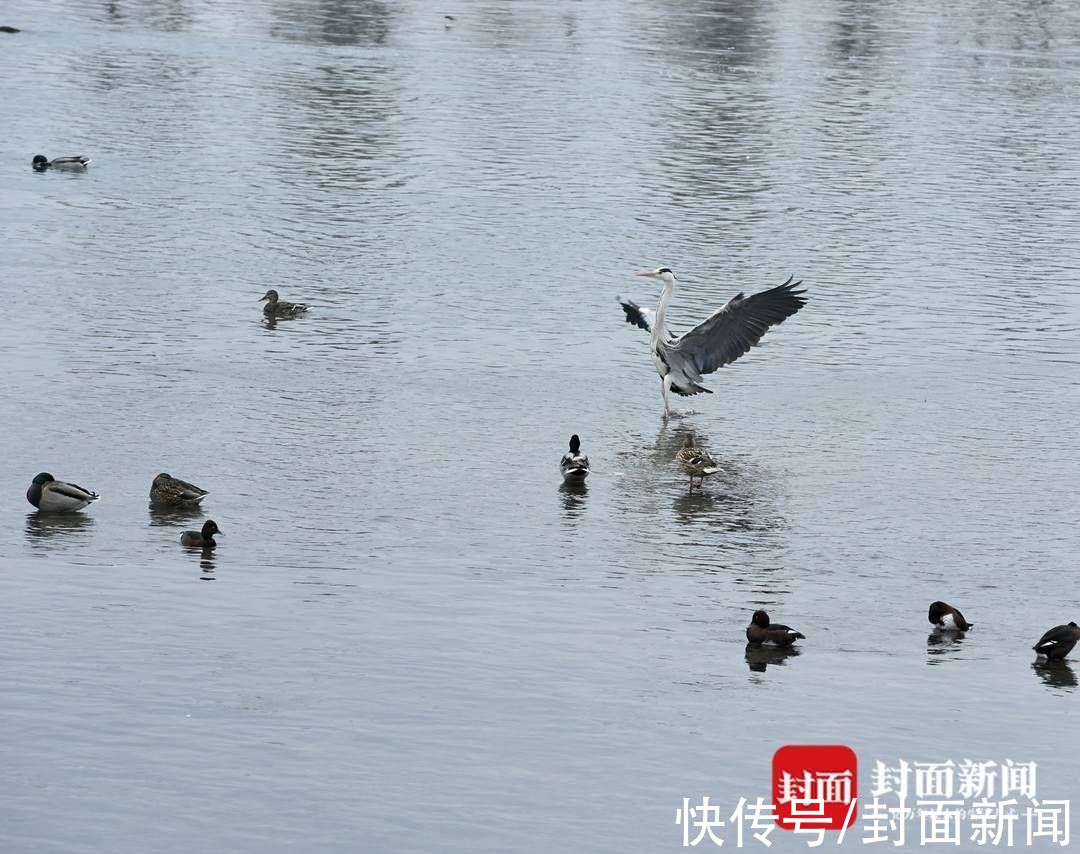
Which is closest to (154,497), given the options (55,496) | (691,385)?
(55,496)

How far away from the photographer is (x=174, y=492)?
16938 mm

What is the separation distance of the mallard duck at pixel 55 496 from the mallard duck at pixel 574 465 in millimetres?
4339

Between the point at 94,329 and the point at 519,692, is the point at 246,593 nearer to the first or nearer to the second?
the point at 519,692

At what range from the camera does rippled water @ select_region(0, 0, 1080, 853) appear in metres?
12.4

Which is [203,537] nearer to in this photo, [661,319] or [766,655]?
[766,655]

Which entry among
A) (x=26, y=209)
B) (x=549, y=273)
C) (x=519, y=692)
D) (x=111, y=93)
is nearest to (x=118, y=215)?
(x=26, y=209)

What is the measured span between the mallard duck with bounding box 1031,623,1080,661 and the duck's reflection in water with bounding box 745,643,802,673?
5.71 ft

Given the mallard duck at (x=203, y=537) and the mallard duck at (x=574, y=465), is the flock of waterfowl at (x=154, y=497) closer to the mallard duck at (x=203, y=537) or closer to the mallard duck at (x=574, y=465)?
the mallard duck at (x=203, y=537)

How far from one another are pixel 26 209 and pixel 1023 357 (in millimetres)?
15466

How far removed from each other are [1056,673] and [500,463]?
670 centimetres

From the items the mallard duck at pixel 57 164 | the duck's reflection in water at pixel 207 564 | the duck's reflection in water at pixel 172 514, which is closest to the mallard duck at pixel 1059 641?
the duck's reflection in water at pixel 207 564

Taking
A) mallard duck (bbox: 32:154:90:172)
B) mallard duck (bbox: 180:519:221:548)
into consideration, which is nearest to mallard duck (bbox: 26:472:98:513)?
mallard duck (bbox: 180:519:221:548)

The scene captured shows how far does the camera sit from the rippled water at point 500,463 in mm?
12438

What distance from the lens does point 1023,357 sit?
78.3 feet
